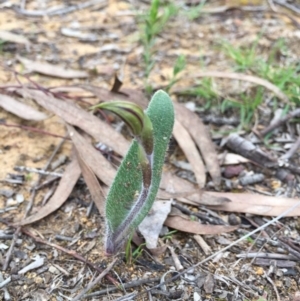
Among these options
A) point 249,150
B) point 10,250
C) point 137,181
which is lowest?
→ point 10,250

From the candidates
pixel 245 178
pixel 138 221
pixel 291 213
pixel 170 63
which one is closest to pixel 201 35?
pixel 170 63

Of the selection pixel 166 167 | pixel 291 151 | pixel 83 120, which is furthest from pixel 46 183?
pixel 291 151

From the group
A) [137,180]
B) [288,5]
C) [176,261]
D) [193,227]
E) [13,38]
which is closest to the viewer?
[137,180]

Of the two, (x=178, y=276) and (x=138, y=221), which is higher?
(x=138, y=221)

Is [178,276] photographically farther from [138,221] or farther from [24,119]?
[24,119]

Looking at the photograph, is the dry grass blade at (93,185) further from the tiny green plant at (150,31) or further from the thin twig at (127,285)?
the tiny green plant at (150,31)

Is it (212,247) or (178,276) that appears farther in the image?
(212,247)

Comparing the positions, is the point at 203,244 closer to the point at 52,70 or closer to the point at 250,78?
the point at 250,78
